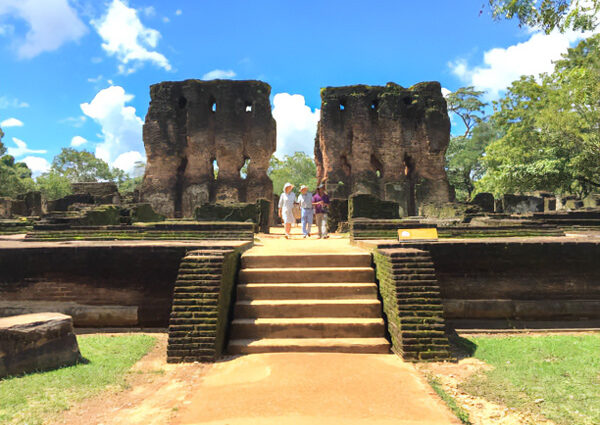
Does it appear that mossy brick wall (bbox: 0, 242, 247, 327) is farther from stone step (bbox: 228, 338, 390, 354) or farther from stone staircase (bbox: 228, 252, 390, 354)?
stone step (bbox: 228, 338, 390, 354)

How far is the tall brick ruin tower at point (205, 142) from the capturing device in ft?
75.3

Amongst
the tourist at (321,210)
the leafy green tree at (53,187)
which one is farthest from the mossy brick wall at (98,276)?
the leafy green tree at (53,187)

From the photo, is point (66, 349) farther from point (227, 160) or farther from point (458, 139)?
point (458, 139)

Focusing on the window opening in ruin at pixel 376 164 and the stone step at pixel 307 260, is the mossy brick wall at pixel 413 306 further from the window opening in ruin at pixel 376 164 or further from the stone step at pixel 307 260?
the window opening in ruin at pixel 376 164

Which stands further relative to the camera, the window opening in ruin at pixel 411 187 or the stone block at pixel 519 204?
the window opening in ruin at pixel 411 187

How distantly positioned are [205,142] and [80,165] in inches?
1334

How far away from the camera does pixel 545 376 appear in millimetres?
3502

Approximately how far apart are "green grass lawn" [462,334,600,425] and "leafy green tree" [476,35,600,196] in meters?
14.2

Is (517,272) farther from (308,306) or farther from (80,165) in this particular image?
(80,165)

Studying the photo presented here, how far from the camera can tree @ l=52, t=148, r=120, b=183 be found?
47.1 meters

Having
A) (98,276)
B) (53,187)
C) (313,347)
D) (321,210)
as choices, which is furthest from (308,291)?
(53,187)

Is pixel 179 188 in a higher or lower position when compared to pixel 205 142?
A: lower

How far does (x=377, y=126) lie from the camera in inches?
942

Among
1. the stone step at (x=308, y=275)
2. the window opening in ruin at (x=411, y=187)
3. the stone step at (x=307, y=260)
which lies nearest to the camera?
the stone step at (x=308, y=275)
